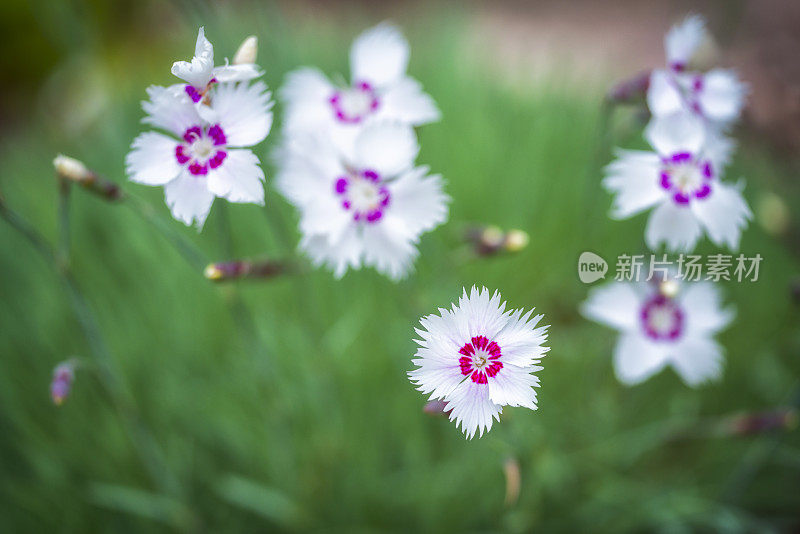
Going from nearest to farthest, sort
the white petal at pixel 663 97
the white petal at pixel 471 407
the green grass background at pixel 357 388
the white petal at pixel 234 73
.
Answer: the white petal at pixel 471 407 < the white petal at pixel 234 73 < the white petal at pixel 663 97 < the green grass background at pixel 357 388

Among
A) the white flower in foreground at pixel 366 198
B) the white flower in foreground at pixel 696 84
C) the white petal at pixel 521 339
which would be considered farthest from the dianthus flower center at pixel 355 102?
the white petal at pixel 521 339

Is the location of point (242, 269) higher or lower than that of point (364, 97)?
lower

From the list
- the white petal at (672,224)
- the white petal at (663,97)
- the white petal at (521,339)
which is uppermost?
the white petal at (663,97)

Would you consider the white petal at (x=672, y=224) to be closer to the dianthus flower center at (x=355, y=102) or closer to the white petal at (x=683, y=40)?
the white petal at (x=683, y=40)

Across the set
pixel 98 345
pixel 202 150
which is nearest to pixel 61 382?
pixel 98 345

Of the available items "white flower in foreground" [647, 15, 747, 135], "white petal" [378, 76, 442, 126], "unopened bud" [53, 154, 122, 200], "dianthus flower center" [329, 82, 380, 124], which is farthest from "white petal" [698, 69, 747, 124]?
"unopened bud" [53, 154, 122, 200]

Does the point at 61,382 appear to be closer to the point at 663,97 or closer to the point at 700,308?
the point at 663,97

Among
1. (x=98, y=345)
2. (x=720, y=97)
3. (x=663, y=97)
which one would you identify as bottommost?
(x=98, y=345)
